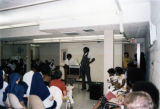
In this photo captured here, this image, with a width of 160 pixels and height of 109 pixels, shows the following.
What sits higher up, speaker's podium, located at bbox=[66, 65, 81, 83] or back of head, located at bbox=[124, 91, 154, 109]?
back of head, located at bbox=[124, 91, 154, 109]

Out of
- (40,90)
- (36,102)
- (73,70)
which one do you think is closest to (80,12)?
(40,90)

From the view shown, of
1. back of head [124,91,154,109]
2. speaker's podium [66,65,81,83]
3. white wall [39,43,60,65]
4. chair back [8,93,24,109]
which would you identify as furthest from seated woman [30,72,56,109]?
white wall [39,43,60,65]

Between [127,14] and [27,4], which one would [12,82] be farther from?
[127,14]

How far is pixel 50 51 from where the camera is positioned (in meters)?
11.4

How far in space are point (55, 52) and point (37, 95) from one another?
29.2ft

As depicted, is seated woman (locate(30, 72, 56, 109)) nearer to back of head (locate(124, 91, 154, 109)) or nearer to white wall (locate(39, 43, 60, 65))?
back of head (locate(124, 91, 154, 109))

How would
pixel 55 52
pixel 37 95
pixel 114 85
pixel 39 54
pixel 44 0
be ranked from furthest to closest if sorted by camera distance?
pixel 39 54, pixel 55 52, pixel 114 85, pixel 44 0, pixel 37 95

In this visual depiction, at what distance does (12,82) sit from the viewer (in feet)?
9.39

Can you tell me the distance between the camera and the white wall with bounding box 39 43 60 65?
36.6 feet

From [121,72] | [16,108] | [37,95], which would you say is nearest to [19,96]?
[16,108]

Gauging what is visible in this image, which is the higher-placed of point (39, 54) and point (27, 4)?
point (27, 4)

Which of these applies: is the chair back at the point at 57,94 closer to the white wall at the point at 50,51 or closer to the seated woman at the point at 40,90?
the seated woman at the point at 40,90

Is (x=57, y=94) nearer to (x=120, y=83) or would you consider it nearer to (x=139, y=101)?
(x=120, y=83)

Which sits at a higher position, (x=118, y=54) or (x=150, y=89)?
(x=118, y=54)
